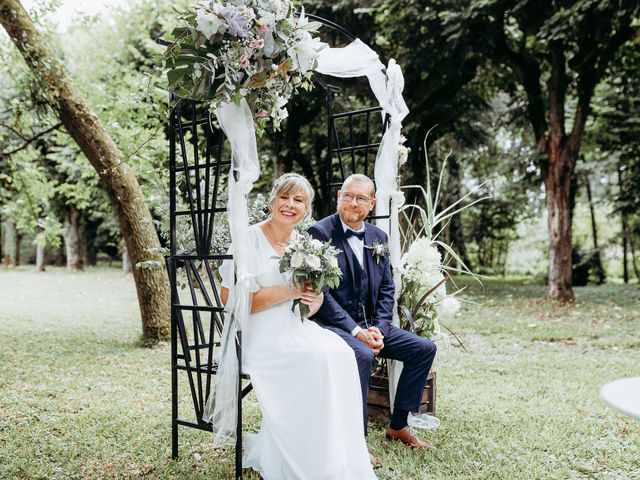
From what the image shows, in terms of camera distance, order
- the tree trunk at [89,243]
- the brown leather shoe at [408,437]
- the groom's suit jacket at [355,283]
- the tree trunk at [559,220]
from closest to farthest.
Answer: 1. the brown leather shoe at [408,437]
2. the groom's suit jacket at [355,283]
3. the tree trunk at [559,220]
4. the tree trunk at [89,243]

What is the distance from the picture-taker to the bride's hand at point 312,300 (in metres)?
3.69

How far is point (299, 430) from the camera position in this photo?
3455mm

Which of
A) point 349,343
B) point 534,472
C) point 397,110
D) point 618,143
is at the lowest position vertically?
point 534,472

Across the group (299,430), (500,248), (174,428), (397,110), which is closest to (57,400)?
(174,428)

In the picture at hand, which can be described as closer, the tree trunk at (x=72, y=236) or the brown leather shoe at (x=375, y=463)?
the brown leather shoe at (x=375, y=463)

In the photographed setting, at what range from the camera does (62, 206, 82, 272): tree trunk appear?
2308 centimetres

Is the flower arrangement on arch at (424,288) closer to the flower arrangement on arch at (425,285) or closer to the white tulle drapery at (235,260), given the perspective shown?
the flower arrangement on arch at (425,285)

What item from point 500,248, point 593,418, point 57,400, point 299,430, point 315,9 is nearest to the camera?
point 299,430

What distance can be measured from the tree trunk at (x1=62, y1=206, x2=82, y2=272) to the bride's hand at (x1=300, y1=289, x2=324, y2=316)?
2105 centimetres

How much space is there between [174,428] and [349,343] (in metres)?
1.24

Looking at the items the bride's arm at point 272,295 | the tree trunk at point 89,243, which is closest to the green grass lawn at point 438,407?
the bride's arm at point 272,295

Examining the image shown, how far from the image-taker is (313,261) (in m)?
3.50

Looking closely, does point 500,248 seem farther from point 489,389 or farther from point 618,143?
point 489,389

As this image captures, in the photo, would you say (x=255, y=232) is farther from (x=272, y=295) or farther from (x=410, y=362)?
(x=410, y=362)
